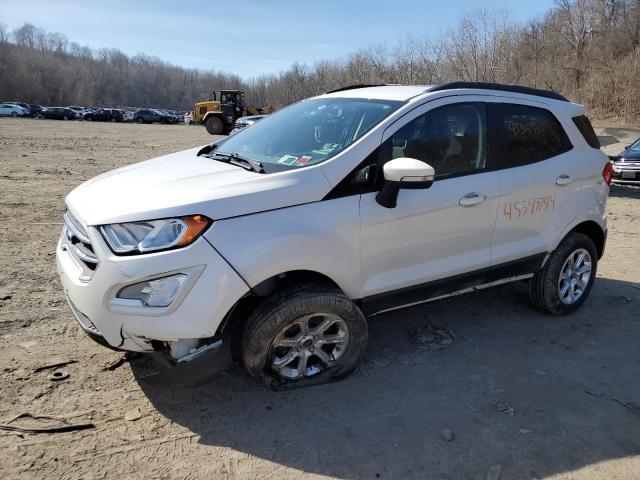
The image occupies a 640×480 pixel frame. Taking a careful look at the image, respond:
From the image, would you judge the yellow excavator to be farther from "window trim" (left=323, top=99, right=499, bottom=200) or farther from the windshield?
"window trim" (left=323, top=99, right=499, bottom=200)

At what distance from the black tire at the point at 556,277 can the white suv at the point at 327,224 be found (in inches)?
0.8

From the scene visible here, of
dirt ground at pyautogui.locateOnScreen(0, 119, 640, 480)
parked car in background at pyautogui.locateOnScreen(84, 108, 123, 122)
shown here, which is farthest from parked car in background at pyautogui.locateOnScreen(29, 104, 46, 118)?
dirt ground at pyautogui.locateOnScreen(0, 119, 640, 480)

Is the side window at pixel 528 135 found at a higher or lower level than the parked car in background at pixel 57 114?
lower

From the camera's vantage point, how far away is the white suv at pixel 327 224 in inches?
106

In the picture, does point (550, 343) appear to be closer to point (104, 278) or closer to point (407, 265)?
point (407, 265)

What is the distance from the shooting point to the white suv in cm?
269

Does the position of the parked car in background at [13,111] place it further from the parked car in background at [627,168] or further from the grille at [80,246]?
the grille at [80,246]

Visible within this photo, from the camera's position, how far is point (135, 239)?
268 cm

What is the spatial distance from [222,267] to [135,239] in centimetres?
48

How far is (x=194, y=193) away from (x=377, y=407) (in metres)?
1.67

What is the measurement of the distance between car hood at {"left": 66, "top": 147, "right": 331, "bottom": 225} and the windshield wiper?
5 centimetres

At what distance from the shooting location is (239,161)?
3473 millimetres

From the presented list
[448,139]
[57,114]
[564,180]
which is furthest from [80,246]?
[57,114]

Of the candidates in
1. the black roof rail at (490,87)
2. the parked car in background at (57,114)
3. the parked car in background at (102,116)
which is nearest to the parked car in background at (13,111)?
the parked car in background at (57,114)
